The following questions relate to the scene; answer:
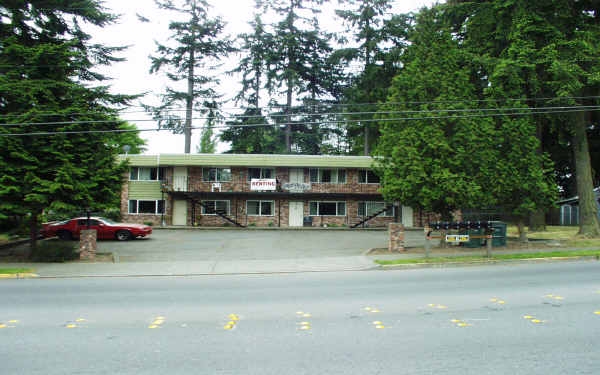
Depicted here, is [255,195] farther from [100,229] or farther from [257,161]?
[100,229]

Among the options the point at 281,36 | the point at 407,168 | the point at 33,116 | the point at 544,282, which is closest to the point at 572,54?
the point at 407,168

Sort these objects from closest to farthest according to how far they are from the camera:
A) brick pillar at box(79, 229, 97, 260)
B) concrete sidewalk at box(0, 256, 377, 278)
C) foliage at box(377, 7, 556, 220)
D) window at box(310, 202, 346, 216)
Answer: concrete sidewalk at box(0, 256, 377, 278)
brick pillar at box(79, 229, 97, 260)
foliage at box(377, 7, 556, 220)
window at box(310, 202, 346, 216)

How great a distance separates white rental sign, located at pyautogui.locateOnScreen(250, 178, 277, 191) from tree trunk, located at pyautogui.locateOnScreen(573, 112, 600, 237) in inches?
768

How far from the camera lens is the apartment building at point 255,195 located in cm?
3106

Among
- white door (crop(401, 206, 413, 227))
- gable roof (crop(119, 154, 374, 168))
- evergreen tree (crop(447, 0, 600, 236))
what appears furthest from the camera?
white door (crop(401, 206, 413, 227))

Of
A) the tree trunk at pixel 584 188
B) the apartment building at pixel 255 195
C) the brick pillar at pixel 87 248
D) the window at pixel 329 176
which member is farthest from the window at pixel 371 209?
the brick pillar at pixel 87 248

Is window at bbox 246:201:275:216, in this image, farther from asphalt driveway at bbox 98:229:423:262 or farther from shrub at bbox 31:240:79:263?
shrub at bbox 31:240:79:263

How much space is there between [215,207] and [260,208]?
3.66 metres

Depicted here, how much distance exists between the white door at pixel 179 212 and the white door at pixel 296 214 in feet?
28.1

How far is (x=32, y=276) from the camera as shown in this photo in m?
11.7

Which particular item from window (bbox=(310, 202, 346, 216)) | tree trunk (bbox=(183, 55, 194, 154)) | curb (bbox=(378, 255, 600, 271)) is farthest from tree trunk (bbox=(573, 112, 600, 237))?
tree trunk (bbox=(183, 55, 194, 154))

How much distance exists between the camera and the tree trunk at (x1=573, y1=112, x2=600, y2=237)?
65.0ft

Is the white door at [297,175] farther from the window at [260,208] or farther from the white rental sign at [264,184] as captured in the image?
the window at [260,208]

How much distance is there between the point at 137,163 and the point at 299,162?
13.0 metres
